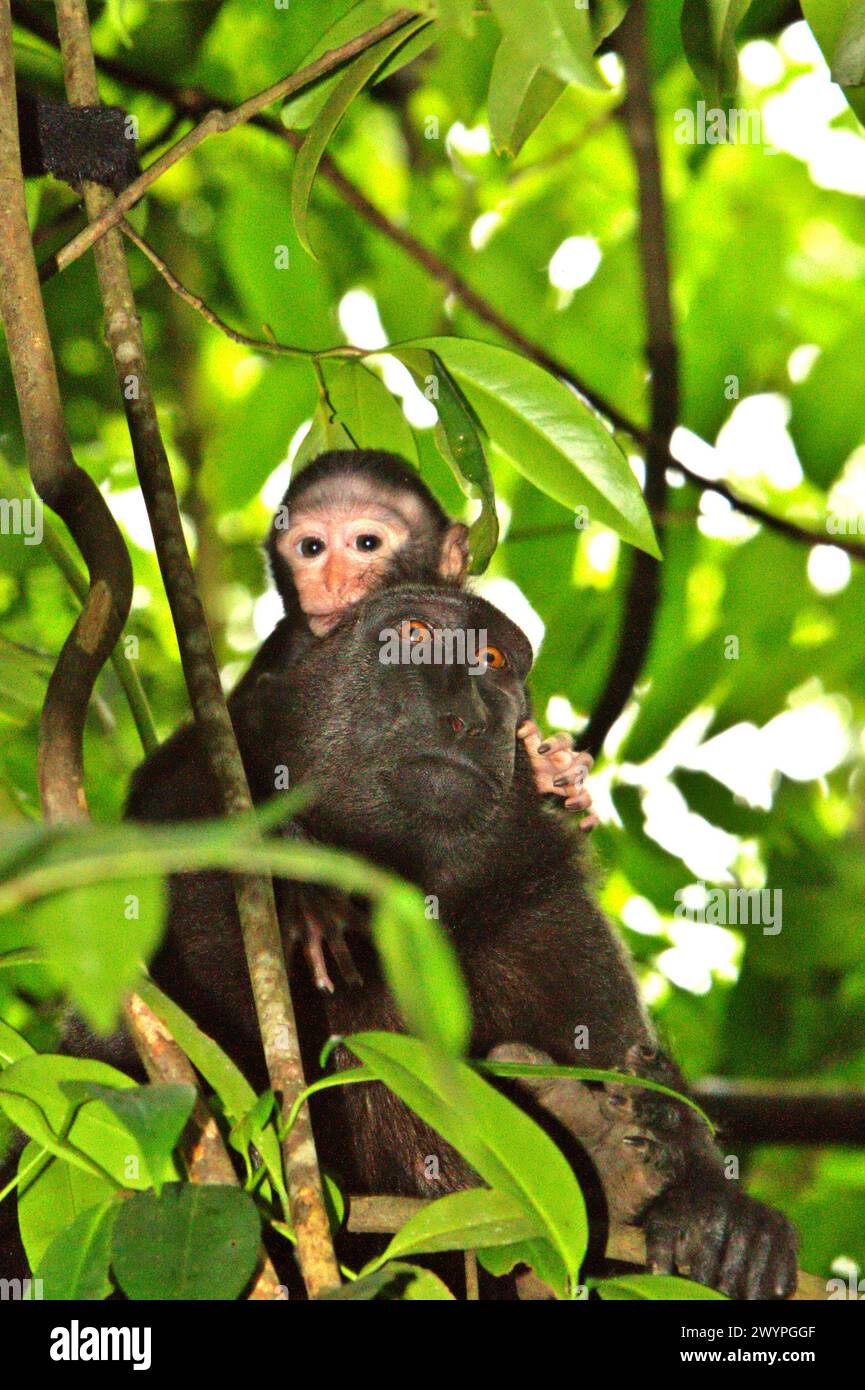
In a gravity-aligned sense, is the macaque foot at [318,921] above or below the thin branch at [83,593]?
below

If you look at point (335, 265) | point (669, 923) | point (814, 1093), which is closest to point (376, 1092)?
point (814, 1093)

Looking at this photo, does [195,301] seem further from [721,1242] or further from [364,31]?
[721,1242]

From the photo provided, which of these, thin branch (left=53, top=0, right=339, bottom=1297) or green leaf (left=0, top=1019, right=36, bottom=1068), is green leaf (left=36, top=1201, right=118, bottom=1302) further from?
green leaf (left=0, top=1019, right=36, bottom=1068)

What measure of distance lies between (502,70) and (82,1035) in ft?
5.89

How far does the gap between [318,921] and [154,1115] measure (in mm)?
1281

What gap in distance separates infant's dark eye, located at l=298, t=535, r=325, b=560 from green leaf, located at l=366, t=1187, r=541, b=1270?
2481mm

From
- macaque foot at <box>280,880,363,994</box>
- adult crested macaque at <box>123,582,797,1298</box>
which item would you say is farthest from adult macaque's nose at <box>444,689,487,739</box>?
macaque foot at <box>280,880,363,994</box>

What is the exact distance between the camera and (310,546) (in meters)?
3.98

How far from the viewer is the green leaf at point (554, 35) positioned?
4.81 ft

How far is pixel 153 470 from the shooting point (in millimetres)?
2068

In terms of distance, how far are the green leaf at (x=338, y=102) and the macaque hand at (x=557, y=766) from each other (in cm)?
126

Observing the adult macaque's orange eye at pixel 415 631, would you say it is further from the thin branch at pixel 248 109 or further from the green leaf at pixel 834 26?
the green leaf at pixel 834 26

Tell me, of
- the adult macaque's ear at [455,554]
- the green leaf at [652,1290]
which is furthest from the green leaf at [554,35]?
the adult macaque's ear at [455,554]

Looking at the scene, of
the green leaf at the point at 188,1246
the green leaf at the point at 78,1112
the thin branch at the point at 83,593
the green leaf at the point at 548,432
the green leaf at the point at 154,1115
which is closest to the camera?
the green leaf at the point at 154,1115
